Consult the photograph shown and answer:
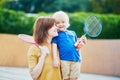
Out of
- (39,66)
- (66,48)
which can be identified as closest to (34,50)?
(39,66)

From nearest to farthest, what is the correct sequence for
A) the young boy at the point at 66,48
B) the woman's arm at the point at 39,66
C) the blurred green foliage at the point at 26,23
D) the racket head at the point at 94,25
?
the woman's arm at the point at 39,66
the young boy at the point at 66,48
the racket head at the point at 94,25
the blurred green foliage at the point at 26,23

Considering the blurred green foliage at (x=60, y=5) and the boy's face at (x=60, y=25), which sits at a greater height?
the blurred green foliage at (x=60, y=5)

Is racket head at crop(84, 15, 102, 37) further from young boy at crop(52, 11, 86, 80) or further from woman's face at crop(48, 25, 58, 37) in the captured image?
woman's face at crop(48, 25, 58, 37)

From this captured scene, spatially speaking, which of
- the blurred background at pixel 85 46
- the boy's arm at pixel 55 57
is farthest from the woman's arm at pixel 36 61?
the blurred background at pixel 85 46

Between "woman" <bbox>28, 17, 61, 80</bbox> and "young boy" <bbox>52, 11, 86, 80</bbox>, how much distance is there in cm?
14

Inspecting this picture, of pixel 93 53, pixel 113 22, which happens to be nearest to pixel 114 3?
pixel 113 22

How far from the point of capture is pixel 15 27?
17.9m

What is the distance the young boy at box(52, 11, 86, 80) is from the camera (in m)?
5.70

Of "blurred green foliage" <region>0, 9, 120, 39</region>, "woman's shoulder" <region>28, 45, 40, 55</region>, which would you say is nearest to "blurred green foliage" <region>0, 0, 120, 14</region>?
"blurred green foliage" <region>0, 9, 120, 39</region>

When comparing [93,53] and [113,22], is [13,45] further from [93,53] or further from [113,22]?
[113,22]

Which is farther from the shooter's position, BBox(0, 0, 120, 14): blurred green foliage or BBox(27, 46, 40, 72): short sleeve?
BBox(0, 0, 120, 14): blurred green foliage

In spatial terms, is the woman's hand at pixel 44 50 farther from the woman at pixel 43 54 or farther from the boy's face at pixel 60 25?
the boy's face at pixel 60 25

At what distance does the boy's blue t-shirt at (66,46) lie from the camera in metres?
5.71

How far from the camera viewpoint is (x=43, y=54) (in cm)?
541
